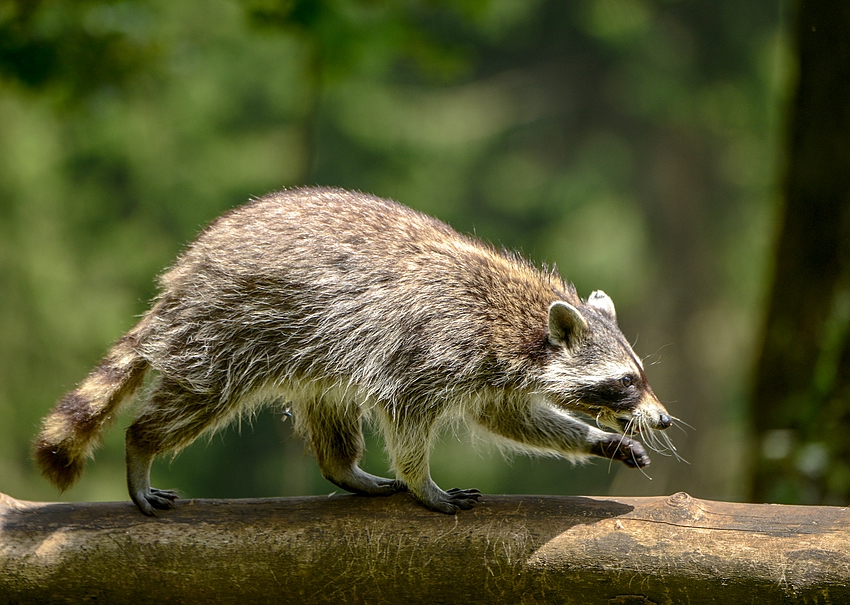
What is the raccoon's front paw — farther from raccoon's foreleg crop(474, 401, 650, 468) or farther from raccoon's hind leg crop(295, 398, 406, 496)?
raccoon's hind leg crop(295, 398, 406, 496)

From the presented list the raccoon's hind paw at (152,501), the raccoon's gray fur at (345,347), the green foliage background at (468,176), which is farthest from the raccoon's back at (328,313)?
the green foliage background at (468,176)

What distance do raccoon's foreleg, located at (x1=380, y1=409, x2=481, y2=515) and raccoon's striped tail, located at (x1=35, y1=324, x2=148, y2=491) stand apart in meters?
1.33

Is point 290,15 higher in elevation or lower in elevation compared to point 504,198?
lower

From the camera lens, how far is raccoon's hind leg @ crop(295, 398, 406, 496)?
210 inches

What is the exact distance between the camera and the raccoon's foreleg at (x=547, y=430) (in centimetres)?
520

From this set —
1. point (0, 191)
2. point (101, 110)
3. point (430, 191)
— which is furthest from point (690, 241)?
point (101, 110)

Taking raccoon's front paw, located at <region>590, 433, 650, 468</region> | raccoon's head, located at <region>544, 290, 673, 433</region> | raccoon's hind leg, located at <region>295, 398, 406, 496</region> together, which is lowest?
raccoon's hind leg, located at <region>295, 398, 406, 496</region>

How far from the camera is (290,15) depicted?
7.74 metres

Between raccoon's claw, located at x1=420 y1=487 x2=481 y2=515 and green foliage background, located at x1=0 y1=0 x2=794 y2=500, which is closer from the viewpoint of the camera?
raccoon's claw, located at x1=420 y1=487 x2=481 y2=515

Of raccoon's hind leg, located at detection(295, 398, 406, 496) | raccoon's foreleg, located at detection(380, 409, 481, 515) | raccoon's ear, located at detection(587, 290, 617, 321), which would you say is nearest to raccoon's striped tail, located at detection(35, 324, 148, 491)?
raccoon's hind leg, located at detection(295, 398, 406, 496)

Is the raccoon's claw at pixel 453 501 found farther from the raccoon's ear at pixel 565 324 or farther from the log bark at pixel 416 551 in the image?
the raccoon's ear at pixel 565 324

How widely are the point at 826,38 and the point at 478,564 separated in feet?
15.6

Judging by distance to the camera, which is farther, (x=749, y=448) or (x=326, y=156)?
(x=326, y=156)

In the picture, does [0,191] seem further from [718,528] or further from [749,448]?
[718,528]
